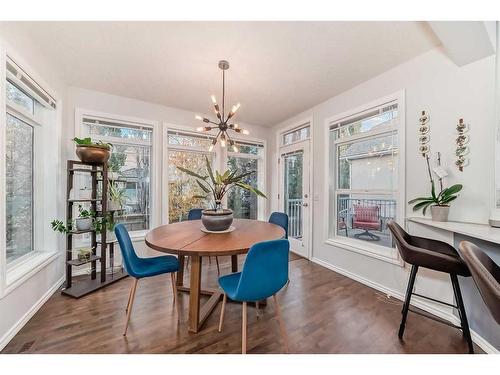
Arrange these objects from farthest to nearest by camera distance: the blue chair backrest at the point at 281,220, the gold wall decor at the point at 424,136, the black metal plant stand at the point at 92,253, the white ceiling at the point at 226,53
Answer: the blue chair backrest at the point at 281,220, the black metal plant stand at the point at 92,253, the gold wall decor at the point at 424,136, the white ceiling at the point at 226,53

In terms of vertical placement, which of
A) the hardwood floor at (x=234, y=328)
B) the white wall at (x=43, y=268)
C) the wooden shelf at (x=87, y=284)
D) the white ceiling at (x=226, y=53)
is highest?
the white ceiling at (x=226, y=53)

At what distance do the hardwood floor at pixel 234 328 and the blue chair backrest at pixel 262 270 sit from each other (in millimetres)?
527

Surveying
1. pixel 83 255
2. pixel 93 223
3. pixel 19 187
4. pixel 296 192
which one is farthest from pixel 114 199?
pixel 296 192

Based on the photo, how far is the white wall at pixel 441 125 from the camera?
1874 millimetres

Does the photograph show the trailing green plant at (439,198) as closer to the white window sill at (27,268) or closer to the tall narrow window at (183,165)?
the tall narrow window at (183,165)

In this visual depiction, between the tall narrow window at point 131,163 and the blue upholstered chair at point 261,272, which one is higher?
the tall narrow window at point 131,163

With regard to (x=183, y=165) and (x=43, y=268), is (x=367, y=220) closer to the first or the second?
(x=183, y=165)

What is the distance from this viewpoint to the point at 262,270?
143 cm

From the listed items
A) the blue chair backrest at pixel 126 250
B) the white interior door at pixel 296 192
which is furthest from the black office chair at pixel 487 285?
the white interior door at pixel 296 192

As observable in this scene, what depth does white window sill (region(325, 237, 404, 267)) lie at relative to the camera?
252 centimetres

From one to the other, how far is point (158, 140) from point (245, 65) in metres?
1.91

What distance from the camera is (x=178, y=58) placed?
91.7 inches

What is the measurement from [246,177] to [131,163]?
216 centimetres
